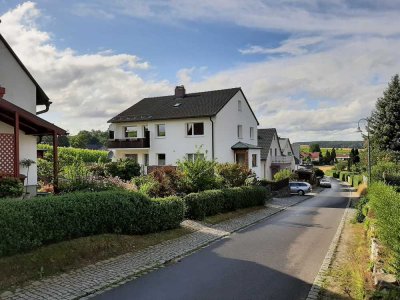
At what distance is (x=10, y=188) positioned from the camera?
11070 mm

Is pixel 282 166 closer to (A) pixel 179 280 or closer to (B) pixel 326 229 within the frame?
(B) pixel 326 229

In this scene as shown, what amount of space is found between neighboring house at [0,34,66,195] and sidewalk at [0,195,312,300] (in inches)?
190

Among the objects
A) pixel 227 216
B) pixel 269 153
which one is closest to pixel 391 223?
pixel 227 216

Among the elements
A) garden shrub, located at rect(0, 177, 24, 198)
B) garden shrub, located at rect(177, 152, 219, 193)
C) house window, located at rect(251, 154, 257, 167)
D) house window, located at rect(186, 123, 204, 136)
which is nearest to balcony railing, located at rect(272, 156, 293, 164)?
house window, located at rect(251, 154, 257, 167)

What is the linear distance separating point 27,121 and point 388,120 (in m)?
36.4

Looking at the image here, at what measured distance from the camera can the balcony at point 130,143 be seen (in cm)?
3656

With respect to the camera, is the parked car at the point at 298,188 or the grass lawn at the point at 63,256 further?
the parked car at the point at 298,188

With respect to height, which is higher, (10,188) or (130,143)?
(130,143)

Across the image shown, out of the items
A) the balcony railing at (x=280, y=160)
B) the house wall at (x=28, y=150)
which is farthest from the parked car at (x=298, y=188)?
the house wall at (x=28, y=150)

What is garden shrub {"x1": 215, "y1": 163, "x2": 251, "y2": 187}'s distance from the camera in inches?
898

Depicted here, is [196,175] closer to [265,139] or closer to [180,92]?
[180,92]

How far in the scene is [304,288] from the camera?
26.8ft

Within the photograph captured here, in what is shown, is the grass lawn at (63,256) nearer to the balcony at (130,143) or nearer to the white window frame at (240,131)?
the balcony at (130,143)

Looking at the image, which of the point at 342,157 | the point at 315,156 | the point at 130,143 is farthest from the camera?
the point at 342,157
